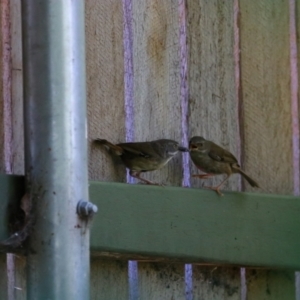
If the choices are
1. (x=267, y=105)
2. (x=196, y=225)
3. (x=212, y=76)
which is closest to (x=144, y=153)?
(x=196, y=225)

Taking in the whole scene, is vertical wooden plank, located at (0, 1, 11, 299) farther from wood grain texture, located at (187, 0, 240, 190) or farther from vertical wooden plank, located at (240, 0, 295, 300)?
vertical wooden plank, located at (240, 0, 295, 300)

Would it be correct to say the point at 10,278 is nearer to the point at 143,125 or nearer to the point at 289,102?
the point at 143,125

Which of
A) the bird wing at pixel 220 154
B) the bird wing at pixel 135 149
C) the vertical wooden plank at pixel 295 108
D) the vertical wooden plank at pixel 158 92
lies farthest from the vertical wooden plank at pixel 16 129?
the vertical wooden plank at pixel 295 108

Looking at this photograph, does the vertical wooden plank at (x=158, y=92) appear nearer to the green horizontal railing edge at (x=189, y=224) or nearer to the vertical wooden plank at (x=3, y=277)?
the green horizontal railing edge at (x=189, y=224)

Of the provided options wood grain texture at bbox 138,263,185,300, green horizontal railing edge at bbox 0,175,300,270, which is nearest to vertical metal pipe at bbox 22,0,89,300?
green horizontal railing edge at bbox 0,175,300,270

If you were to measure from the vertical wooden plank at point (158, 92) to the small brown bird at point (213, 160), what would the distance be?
3.1 inches

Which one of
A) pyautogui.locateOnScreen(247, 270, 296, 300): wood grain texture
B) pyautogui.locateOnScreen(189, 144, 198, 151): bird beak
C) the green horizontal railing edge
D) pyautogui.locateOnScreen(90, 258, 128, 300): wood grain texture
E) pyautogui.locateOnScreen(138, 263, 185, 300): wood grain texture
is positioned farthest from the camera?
pyautogui.locateOnScreen(247, 270, 296, 300): wood grain texture

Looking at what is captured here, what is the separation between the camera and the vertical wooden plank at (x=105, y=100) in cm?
309

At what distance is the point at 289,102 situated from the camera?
383cm

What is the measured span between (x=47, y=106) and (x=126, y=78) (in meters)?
0.98

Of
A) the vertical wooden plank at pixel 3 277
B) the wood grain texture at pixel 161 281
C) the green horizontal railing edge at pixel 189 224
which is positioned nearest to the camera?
the vertical wooden plank at pixel 3 277

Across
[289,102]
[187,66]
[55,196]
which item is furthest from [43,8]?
[289,102]

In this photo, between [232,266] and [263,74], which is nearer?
[232,266]

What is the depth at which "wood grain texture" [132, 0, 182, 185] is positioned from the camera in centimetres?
330
